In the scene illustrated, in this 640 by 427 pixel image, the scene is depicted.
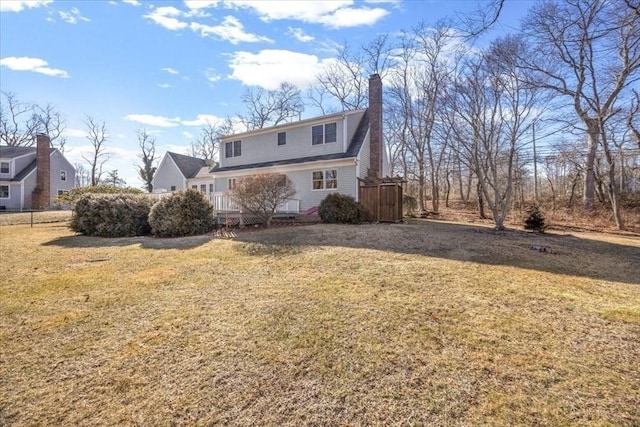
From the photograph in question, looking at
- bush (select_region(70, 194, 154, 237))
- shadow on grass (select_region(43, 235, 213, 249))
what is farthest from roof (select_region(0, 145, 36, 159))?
shadow on grass (select_region(43, 235, 213, 249))

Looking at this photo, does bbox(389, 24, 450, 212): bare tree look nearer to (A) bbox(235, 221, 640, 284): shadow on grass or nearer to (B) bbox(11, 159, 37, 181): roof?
(A) bbox(235, 221, 640, 284): shadow on grass

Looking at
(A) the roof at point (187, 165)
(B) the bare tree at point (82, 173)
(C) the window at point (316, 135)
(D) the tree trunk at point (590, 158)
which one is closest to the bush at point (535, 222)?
(D) the tree trunk at point (590, 158)

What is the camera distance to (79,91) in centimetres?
1764

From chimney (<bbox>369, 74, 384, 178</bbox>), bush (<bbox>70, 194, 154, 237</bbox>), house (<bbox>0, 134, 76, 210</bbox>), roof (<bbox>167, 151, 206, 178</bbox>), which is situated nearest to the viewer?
bush (<bbox>70, 194, 154, 237</bbox>)

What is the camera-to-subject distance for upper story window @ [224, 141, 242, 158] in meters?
20.7

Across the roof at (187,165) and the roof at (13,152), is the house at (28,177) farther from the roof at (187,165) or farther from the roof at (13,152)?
the roof at (187,165)

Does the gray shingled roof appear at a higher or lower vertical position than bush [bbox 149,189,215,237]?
higher

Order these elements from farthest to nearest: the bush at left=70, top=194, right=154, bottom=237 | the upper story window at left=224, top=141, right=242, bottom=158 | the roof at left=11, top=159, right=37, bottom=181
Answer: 1. the roof at left=11, top=159, right=37, bottom=181
2. the upper story window at left=224, top=141, right=242, bottom=158
3. the bush at left=70, top=194, right=154, bottom=237

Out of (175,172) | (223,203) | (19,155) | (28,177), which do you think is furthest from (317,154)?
(19,155)

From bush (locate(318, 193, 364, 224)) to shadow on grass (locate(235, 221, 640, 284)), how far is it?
184cm

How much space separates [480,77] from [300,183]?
31.6ft

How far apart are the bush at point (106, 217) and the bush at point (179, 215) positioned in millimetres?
1245

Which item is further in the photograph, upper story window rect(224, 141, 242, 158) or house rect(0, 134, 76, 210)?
house rect(0, 134, 76, 210)

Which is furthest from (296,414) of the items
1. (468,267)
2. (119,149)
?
(119,149)
